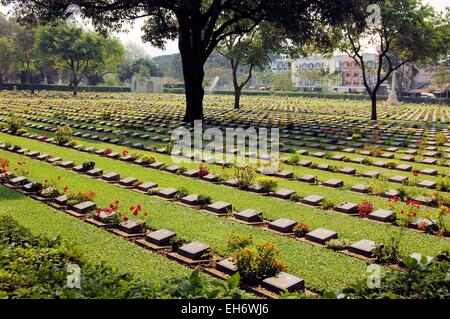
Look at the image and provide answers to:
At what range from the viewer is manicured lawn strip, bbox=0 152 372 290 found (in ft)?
17.1

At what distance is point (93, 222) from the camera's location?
704cm

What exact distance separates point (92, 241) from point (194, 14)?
16.4 m

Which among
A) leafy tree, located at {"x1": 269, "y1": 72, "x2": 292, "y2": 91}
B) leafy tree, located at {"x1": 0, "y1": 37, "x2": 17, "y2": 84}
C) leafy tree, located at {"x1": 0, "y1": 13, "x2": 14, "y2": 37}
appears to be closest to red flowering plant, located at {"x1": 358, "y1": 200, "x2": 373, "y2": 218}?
leafy tree, located at {"x1": 0, "y1": 37, "x2": 17, "y2": 84}

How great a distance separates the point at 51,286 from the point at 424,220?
5.43 m

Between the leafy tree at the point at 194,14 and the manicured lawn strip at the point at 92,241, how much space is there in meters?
13.5

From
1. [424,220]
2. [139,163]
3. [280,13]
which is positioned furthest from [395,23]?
[424,220]

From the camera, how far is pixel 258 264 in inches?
200

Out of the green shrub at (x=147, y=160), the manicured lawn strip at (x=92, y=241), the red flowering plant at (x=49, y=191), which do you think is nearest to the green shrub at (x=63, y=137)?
the green shrub at (x=147, y=160)

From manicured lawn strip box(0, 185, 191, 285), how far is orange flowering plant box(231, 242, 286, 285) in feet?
2.23

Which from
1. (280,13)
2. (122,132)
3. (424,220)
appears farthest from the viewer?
(280,13)

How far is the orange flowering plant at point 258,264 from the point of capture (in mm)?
5062

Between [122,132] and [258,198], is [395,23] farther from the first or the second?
[258,198]

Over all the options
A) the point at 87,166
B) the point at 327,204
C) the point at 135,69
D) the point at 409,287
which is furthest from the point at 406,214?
the point at 135,69

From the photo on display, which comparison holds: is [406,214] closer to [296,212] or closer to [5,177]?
[296,212]
